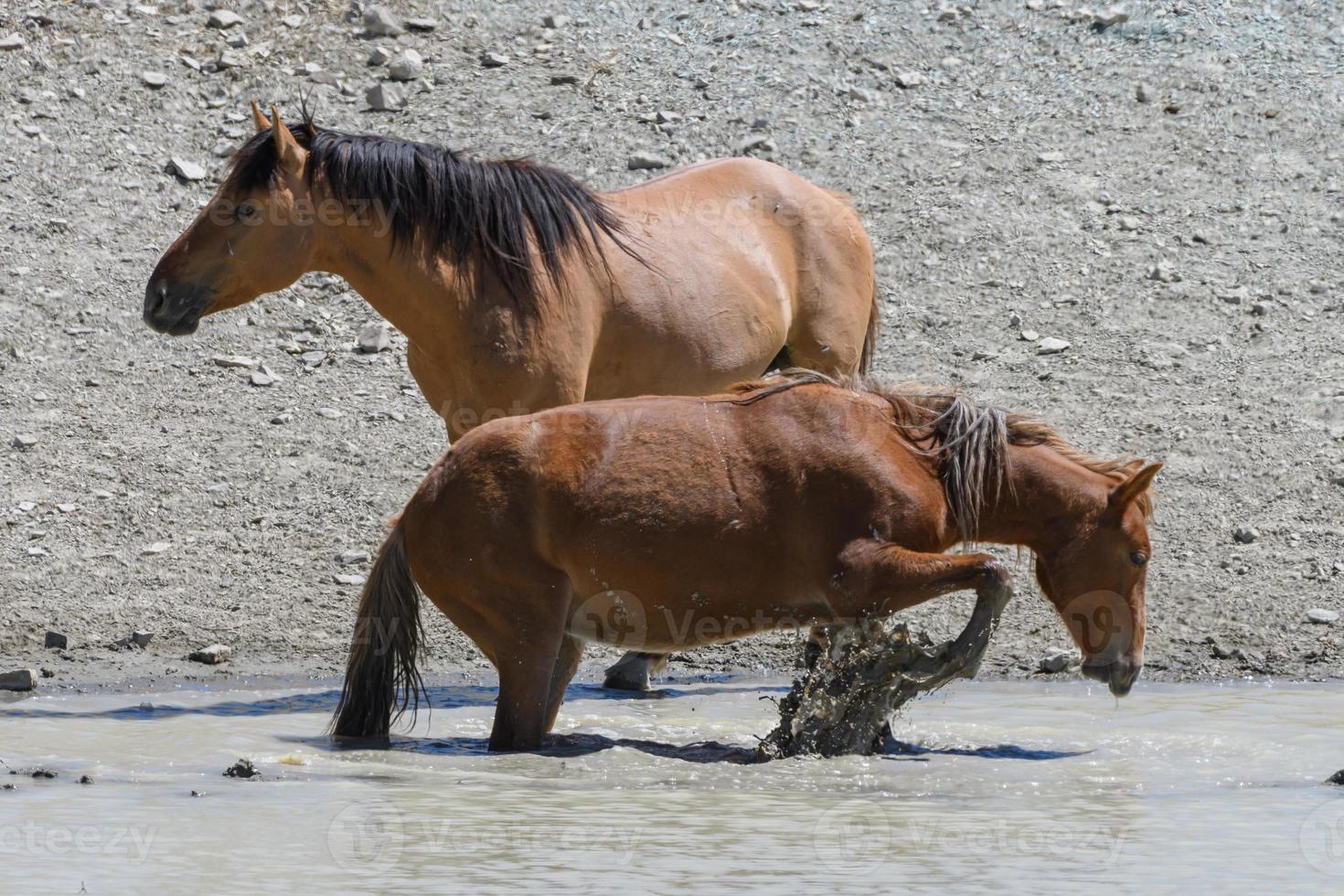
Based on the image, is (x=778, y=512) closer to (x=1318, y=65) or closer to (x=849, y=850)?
(x=849, y=850)

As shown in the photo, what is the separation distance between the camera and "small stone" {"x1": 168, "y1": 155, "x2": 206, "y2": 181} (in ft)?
40.7

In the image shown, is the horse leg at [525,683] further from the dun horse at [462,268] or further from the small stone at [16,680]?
the small stone at [16,680]

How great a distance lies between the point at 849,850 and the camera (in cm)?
527

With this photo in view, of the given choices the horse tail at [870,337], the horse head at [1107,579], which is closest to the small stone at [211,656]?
the horse tail at [870,337]

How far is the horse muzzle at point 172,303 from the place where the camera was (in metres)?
7.56

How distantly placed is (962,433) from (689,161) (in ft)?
21.5

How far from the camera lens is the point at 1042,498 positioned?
6.58 meters

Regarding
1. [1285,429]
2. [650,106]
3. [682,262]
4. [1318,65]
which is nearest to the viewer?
[682,262]

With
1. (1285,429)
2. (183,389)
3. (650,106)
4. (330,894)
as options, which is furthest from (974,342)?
(330,894)

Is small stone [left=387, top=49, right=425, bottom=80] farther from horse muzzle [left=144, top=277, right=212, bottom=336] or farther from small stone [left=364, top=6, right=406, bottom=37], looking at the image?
horse muzzle [left=144, top=277, right=212, bottom=336]

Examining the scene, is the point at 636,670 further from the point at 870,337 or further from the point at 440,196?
the point at 870,337

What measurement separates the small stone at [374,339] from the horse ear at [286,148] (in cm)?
356

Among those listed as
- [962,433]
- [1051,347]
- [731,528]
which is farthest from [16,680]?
[1051,347]

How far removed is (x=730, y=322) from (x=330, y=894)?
4.04 metres
